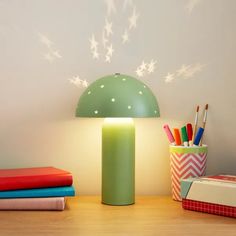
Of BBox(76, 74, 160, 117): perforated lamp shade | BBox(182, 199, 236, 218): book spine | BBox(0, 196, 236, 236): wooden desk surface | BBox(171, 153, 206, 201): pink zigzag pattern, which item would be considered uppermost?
BBox(76, 74, 160, 117): perforated lamp shade

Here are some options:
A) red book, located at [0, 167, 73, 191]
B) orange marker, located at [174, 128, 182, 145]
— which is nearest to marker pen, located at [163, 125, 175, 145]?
orange marker, located at [174, 128, 182, 145]

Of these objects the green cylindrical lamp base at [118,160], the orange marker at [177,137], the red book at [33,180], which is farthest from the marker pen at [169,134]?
the red book at [33,180]

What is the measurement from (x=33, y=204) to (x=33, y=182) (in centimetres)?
5

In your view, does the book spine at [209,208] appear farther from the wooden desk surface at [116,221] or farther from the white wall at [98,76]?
the white wall at [98,76]

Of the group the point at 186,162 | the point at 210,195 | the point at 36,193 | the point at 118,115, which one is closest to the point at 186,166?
the point at 186,162

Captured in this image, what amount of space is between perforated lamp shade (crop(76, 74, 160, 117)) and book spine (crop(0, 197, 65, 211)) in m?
0.20

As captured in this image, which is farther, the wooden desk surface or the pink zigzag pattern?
the pink zigzag pattern

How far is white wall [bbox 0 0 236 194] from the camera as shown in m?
1.26

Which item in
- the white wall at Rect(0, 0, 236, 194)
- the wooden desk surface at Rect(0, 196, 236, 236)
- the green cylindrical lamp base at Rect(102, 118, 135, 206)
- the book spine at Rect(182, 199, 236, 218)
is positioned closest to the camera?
the wooden desk surface at Rect(0, 196, 236, 236)

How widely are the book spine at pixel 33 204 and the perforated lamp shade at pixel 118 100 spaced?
8.0 inches

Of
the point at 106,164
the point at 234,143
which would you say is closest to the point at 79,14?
the point at 106,164

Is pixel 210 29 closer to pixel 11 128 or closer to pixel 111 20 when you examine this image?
pixel 111 20

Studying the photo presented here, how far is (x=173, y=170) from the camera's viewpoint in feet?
4.00

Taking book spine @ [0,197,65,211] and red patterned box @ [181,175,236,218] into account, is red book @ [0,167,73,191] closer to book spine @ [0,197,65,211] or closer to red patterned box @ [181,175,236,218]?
book spine @ [0,197,65,211]
